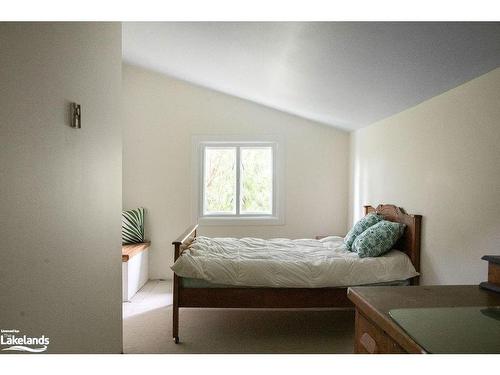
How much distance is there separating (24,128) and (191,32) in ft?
5.87

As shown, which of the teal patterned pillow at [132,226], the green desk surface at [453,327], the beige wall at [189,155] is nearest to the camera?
the green desk surface at [453,327]

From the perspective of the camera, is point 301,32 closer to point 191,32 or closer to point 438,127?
point 191,32

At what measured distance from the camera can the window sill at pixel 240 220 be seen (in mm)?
4348

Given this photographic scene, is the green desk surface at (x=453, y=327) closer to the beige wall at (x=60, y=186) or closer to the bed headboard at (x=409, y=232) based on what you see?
the beige wall at (x=60, y=186)

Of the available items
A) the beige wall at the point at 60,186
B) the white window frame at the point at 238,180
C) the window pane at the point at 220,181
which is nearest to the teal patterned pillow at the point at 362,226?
the white window frame at the point at 238,180

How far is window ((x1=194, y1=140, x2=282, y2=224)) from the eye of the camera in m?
4.40

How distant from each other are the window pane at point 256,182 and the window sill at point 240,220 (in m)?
0.13

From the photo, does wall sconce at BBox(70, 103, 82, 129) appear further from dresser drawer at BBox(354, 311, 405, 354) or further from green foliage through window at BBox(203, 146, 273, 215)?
green foliage through window at BBox(203, 146, 273, 215)

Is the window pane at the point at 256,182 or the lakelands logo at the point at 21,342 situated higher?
the window pane at the point at 256,182

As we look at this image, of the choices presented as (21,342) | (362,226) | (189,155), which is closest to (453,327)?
(21,342)

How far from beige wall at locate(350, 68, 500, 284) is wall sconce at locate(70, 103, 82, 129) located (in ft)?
7.07

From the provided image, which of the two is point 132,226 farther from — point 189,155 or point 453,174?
point 453,174

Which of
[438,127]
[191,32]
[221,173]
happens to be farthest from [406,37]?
[221,173]

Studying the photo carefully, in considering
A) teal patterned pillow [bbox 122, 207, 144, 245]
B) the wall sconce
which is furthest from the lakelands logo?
teal patterned pillow [bbox 122, 207, 144, 245]
